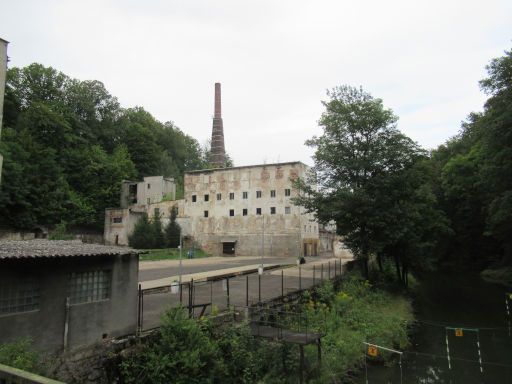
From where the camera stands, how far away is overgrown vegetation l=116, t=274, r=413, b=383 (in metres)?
10.3

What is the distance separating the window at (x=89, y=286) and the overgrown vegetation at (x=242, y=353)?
6.16ft

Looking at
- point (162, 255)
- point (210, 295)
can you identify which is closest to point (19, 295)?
point (210, 295)

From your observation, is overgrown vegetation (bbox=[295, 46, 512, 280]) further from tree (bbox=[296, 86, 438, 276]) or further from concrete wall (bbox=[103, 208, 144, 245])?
concrete wall (bbox=[103, 208, 144, 245])

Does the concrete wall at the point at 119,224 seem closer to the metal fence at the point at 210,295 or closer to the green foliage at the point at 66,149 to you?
the green foliage at the point at 66,149

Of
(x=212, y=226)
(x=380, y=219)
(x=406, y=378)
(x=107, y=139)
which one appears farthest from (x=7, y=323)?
(x=107, y=139)

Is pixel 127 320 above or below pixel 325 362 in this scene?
above

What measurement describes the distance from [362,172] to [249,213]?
81.1 ft

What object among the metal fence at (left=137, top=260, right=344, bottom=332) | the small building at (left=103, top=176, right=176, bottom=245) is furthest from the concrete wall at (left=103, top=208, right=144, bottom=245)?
the metal fence at (left=137, top=260, right=344, bottom=332)

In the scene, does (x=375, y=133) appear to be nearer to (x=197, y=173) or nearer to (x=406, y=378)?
(x=406, y=378)

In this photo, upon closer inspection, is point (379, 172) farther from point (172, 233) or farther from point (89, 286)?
point (172, 233)

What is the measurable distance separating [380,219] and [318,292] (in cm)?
712

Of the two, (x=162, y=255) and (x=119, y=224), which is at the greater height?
(x=119, y=224)

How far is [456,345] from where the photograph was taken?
18.3 m

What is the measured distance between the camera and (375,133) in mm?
26938
